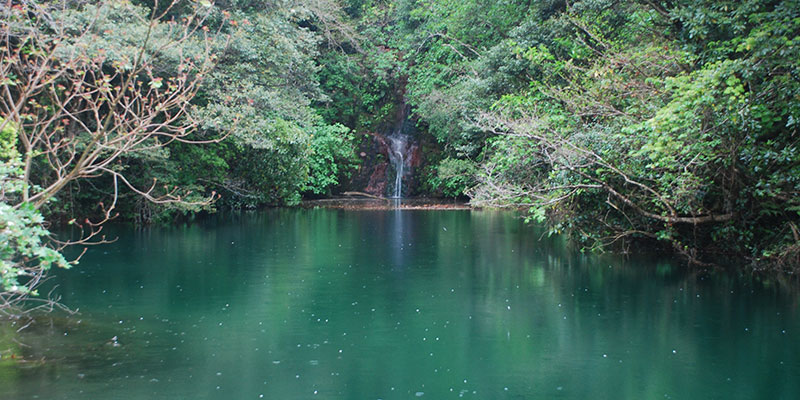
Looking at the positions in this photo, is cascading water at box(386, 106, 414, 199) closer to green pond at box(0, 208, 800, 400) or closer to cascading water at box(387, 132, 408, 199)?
cascading water at box(387, 132, 408, 199)

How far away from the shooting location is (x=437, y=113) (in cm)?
2334

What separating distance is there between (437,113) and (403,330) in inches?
672

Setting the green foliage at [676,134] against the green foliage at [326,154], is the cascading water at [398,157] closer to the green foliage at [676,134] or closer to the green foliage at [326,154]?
the green foliage at [326,154]

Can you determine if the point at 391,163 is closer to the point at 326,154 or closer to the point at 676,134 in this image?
the point at 326,154

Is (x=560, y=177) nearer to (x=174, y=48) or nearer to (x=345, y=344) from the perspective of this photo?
(x=345, y=344)

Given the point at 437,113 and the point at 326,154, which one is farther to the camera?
the point at 326,154

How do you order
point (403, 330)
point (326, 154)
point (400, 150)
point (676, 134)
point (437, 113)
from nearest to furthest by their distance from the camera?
point (403, 330) < point (676, 134) < point (437, 113) < point (326, 154) < point (400, 150)

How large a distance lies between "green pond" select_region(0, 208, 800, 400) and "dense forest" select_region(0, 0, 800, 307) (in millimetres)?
862

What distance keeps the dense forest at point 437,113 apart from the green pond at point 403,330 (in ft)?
2.83

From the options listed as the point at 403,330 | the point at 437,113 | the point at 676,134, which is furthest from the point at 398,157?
the point at 403,330

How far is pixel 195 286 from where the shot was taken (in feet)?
30.3

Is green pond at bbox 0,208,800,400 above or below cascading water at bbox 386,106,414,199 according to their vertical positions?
below

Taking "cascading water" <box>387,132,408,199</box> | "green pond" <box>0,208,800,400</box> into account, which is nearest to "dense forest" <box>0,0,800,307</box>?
"cascading water" <box>387,132,408,199</box>

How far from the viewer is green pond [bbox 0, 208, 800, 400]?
527cm
